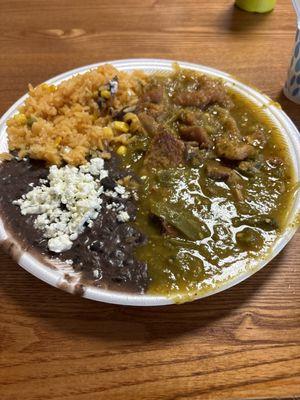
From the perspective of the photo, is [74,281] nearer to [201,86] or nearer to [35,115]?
[35,115]

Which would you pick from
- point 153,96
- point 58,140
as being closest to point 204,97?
point 153,96

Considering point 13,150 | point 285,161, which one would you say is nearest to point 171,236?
point 285,161

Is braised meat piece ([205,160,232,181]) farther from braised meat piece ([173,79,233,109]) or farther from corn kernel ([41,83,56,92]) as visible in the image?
corn kernel ([41,83,56,92])

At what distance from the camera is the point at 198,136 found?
6.56ft

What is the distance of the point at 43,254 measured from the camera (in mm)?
1585

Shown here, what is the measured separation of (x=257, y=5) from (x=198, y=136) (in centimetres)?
157

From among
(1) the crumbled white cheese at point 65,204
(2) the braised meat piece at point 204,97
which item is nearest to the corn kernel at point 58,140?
(1) the crumbled white cheese at point 65,204

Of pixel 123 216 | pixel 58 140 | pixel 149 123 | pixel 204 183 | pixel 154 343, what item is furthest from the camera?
pixel 149 123

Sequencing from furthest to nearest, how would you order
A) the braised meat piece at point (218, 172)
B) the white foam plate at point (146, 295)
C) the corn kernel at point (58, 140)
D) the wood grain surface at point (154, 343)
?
the corn kernel at point (58, 140) → the braised meat piece at point (218, 172) → the white foam plate at point (146, 295) → the wood grain surface at point (154, 343)

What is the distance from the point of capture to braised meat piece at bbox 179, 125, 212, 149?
199cm

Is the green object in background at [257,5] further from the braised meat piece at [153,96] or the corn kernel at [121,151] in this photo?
the corn kernel at [121,151]

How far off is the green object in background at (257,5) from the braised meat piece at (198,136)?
1.52 meters

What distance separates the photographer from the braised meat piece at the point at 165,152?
1.92 metres

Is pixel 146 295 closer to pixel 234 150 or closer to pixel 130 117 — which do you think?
pixel 234 150
